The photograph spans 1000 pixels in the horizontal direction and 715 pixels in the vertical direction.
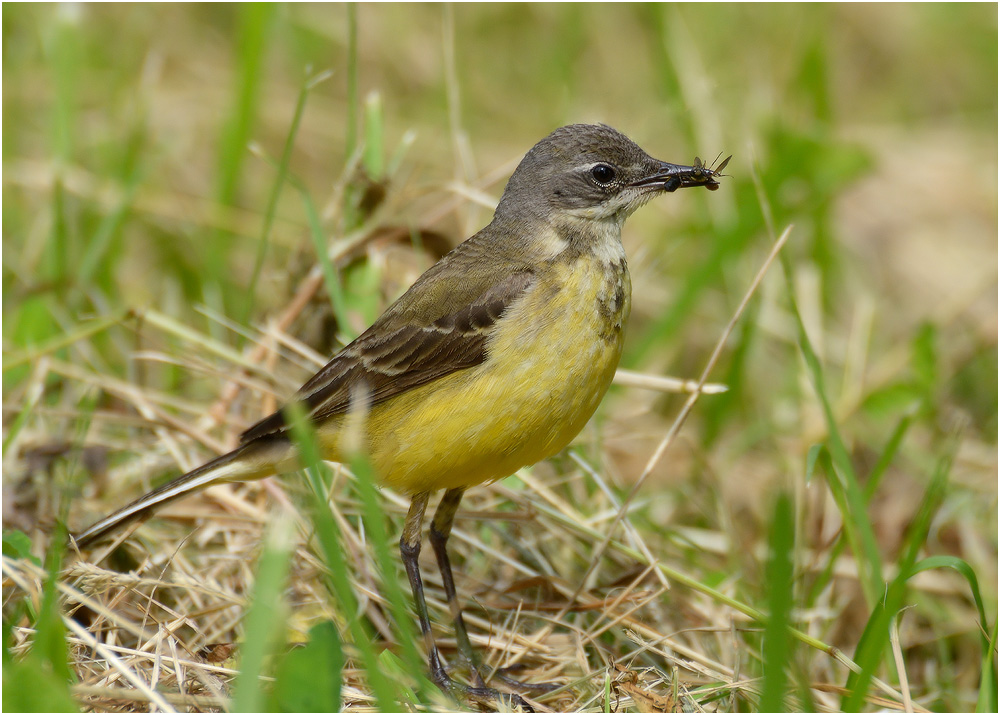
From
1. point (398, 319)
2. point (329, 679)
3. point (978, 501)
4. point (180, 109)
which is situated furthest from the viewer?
point (180, 109)

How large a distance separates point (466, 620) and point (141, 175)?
4048 millimetres

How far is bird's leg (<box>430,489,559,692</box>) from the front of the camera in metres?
4.45

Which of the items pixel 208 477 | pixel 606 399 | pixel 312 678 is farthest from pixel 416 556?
pixel 606 399

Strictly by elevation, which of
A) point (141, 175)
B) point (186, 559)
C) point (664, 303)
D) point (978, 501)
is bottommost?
point (978, 501)

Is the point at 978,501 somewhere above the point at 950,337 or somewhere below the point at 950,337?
below

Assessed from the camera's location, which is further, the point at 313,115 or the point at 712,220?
the point at 313,115

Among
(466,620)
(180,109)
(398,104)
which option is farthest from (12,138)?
(466,620)

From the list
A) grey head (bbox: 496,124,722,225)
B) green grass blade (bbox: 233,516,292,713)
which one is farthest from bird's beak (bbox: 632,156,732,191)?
green grass blade (bbox: 233,516,292,713)

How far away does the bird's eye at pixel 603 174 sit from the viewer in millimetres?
4828

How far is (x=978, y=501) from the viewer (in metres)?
6.31

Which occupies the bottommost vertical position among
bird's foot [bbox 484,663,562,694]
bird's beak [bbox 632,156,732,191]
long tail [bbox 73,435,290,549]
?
bird's foot [bbox 484,663,562,694]

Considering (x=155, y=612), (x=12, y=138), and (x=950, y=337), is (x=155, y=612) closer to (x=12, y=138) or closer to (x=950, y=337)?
(x=12, y=138)

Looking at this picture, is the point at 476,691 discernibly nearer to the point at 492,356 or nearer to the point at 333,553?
the point at 492,356

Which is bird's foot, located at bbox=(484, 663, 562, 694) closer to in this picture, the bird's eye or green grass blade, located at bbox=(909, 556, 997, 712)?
green grass blade, located at bbox=(909, 556, 997, 712)
